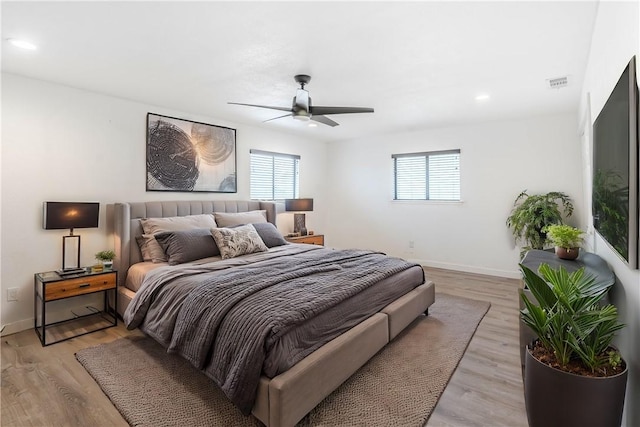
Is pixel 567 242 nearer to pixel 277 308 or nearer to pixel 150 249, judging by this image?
pixel 277 308

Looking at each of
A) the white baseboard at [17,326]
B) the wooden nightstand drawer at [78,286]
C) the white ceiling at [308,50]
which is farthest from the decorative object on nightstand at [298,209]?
the white baseboard at [17,326]

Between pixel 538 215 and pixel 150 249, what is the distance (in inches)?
191

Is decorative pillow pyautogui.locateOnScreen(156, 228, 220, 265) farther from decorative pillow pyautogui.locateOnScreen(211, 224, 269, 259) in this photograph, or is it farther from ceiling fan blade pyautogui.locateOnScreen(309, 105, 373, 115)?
ceiling fan blade pyautogui.locateOnScreen(309, 105, 373, 115)

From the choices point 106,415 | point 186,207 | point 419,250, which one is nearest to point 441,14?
point 106,415

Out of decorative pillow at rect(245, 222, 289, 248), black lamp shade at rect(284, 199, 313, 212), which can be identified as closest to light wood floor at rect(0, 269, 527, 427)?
decorative pillow at rect(245, 222, 289, 248)

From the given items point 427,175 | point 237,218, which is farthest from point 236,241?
point 427,175

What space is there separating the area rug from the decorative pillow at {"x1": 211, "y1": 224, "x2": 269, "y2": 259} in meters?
1.12

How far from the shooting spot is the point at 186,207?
409 centimetres

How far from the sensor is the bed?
1.69 metres

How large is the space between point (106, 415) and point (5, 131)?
8.97 feet

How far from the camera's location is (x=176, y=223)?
3.70m

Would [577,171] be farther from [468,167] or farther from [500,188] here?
[468,167]

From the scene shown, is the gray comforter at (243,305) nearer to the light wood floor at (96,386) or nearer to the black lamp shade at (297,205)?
the light wood floor at (96,386)

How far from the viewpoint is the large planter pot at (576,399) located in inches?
48.5
